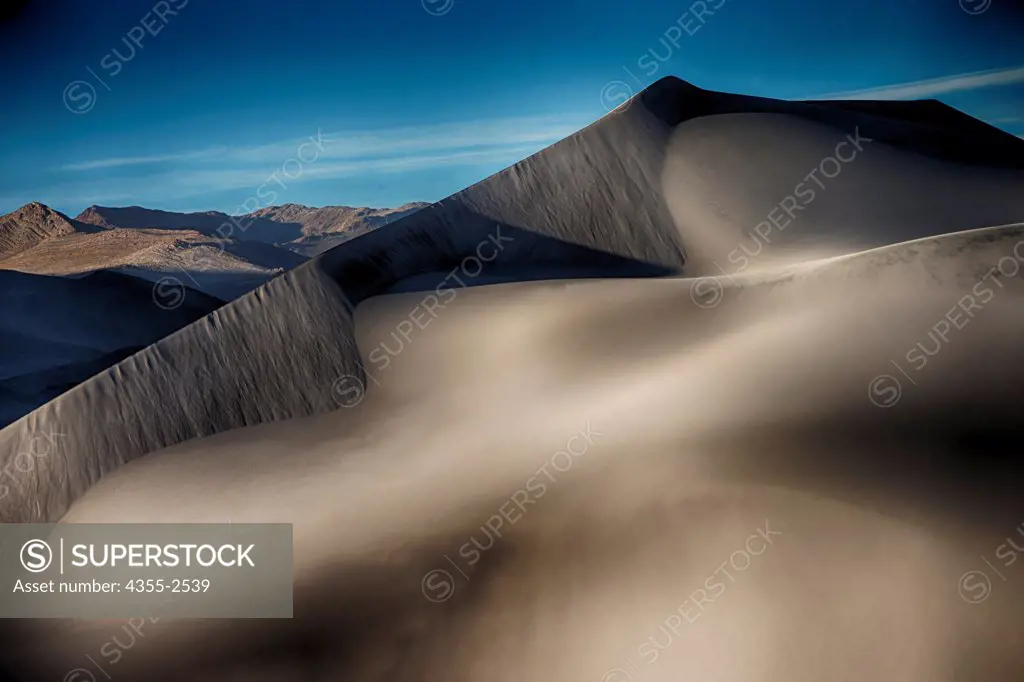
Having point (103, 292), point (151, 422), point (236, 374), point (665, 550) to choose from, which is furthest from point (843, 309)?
point (103, 292)

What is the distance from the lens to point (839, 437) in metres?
6.43
